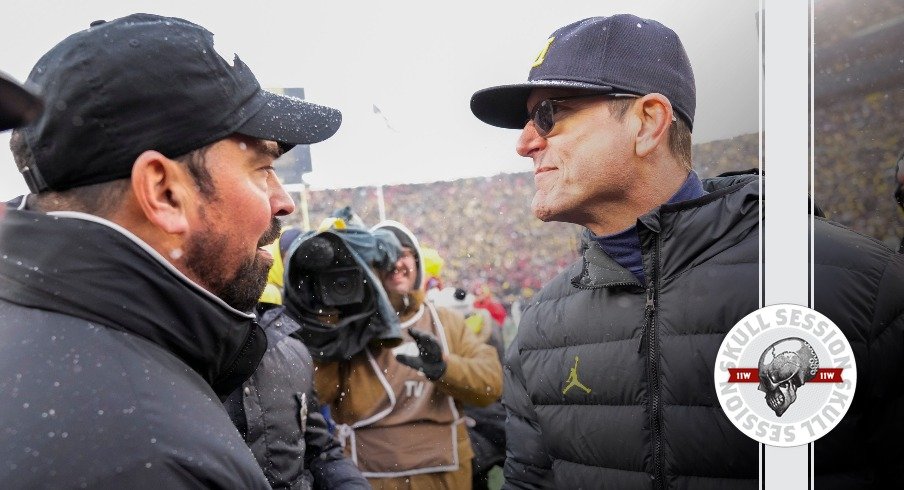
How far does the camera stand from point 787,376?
718mm

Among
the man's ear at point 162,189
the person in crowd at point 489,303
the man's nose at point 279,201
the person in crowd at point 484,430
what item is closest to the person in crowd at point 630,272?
the man's nose at point 279,201

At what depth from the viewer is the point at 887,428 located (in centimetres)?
68

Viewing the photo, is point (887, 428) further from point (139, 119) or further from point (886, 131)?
point (139, 119)

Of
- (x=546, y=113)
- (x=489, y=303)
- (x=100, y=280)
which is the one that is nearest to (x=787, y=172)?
(x=546, y=113)

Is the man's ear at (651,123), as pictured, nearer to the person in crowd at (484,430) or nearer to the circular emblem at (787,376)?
the circular emblem at (787,376)

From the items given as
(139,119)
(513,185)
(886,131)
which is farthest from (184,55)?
(513,185)

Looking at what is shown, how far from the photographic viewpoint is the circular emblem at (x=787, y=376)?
2.27ft

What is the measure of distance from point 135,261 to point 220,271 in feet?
0.40

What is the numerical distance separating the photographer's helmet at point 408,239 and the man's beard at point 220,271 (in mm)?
1321

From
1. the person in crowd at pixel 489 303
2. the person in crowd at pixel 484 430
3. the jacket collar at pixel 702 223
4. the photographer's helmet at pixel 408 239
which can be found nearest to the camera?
the jacket collar at pixel 702 223

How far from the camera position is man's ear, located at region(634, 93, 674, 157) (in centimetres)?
92

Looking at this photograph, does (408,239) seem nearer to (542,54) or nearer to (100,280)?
(542,54)

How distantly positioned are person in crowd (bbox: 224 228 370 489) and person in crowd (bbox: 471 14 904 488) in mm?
548

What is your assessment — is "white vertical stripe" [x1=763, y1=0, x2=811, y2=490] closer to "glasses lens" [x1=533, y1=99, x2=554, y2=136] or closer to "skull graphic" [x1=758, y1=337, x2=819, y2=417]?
"skull graphic" [x1=758, y1=337, x2=819, y2=417]
